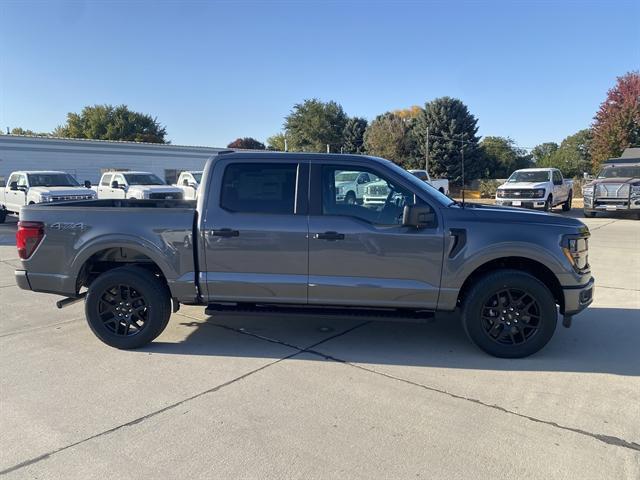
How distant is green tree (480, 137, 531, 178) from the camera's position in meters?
47.7

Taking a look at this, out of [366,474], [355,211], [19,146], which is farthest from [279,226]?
[19,146]

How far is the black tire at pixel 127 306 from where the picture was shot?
15.4 ft

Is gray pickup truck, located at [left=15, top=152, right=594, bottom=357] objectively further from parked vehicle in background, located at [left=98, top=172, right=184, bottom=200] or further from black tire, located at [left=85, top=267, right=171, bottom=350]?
parked vehicle in background, located at [left=98, top=172, right=184, bottom=200]

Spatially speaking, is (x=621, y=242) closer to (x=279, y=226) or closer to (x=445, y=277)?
(x=445, y=277)

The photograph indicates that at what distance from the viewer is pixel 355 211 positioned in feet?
14.8

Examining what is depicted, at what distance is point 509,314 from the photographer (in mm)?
4469

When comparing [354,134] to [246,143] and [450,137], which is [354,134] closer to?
[450,137]

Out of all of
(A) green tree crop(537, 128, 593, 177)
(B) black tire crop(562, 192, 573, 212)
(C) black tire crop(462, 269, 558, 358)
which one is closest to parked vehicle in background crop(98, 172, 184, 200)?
(C) black tire crop(462, 269, 558, 358)

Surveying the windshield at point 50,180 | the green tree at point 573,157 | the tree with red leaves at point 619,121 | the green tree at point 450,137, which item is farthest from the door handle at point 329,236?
the green tree at point 573,157

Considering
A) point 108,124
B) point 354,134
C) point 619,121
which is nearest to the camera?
point 619,121

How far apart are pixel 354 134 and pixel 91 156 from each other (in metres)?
30.7

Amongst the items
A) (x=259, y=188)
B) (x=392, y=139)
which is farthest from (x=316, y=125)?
(x=259, y=188)

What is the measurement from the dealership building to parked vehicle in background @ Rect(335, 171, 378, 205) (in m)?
24.9

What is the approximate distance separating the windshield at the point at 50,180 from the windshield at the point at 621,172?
64.9 feet
